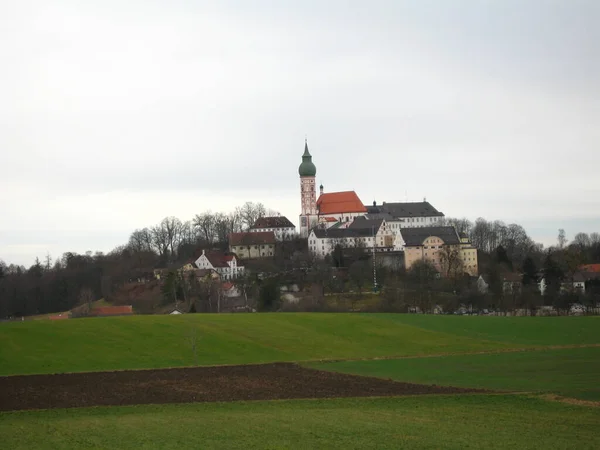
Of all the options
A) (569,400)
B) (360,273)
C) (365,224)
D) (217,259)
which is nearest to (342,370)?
(569,400)

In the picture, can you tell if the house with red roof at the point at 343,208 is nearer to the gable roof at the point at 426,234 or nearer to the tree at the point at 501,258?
the gable roof at the point at 426,234

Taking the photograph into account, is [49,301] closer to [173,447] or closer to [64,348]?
[64,348]

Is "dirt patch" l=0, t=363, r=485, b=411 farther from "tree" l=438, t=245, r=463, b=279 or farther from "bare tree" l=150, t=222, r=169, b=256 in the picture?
"bare tree" l=150, t=222, r=169, b=256

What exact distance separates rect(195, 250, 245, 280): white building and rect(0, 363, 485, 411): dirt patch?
104111 mm

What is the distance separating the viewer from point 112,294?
12769 centimetres

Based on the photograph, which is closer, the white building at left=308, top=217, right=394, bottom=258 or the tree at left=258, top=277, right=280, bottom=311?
the tree at left=258, top=277, right=280, bottom=311

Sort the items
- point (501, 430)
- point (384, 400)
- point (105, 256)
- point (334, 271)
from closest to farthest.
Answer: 1. point (501, 430)
2. point (384, 400)
3. point (334, 271)
4. point (105, 256)

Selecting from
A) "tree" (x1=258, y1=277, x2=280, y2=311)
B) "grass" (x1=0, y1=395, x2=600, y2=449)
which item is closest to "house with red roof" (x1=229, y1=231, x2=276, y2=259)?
"tree" (x1=258, y1=277, x2=280, y2=311)

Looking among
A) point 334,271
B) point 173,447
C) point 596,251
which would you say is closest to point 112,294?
point 334,271

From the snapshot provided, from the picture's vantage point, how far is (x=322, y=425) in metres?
26.6

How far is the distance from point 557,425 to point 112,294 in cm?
10750

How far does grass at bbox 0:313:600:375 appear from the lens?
167 ft

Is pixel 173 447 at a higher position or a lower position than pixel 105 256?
lower

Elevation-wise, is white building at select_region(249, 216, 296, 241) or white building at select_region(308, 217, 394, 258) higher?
white building at select_region(249, 216, 296, 241)
